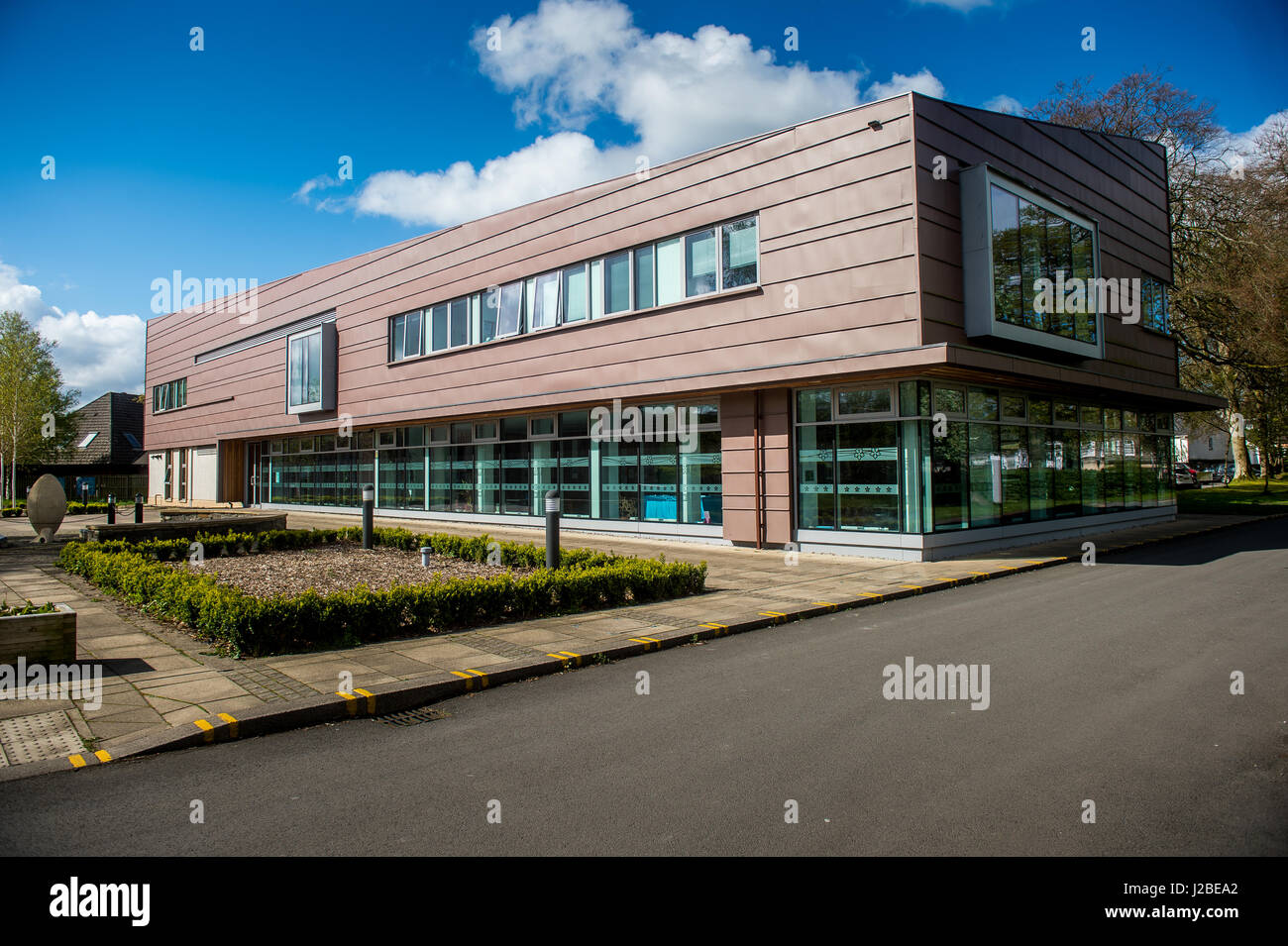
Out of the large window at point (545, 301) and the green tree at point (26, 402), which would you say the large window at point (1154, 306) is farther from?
the green tree at point (26, 402)

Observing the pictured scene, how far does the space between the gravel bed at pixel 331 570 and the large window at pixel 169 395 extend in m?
32.3

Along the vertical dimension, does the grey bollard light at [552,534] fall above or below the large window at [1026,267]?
below

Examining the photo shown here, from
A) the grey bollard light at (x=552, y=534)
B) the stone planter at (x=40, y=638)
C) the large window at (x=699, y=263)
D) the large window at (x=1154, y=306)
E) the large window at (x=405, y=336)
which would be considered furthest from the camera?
the large window at (x=405, y=336)

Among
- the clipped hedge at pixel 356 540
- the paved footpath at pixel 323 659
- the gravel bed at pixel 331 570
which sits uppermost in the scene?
the clipped hedge at pixel 356 540

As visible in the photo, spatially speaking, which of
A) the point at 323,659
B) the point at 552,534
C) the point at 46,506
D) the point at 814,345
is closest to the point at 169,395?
Result: the point at 46,506

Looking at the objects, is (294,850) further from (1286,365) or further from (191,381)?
(191,381)

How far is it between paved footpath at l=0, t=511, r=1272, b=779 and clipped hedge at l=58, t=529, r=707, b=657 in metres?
0.25

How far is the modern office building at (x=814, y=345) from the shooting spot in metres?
14.9

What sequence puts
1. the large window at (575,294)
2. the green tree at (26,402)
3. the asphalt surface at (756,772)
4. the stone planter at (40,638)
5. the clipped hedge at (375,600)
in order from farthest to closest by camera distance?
the green tree at (26,402) < the large window at (575,294) < the clipped hedge at (375,600) < the stone planter at (40,638) < the asphalt surface at (756,772)

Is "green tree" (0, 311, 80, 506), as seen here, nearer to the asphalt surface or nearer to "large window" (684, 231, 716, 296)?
"large window" (684, 231, 716, 296)

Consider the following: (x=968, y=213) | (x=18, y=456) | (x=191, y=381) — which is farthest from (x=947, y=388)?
(x=18, y=456)

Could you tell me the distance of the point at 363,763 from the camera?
5.02m

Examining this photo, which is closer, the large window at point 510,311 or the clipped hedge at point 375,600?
the clipped hedge at point 375,600

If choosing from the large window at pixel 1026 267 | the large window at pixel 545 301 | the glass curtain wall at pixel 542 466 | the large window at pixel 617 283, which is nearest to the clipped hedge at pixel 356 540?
the glass curtain wall at pixel 542 466
